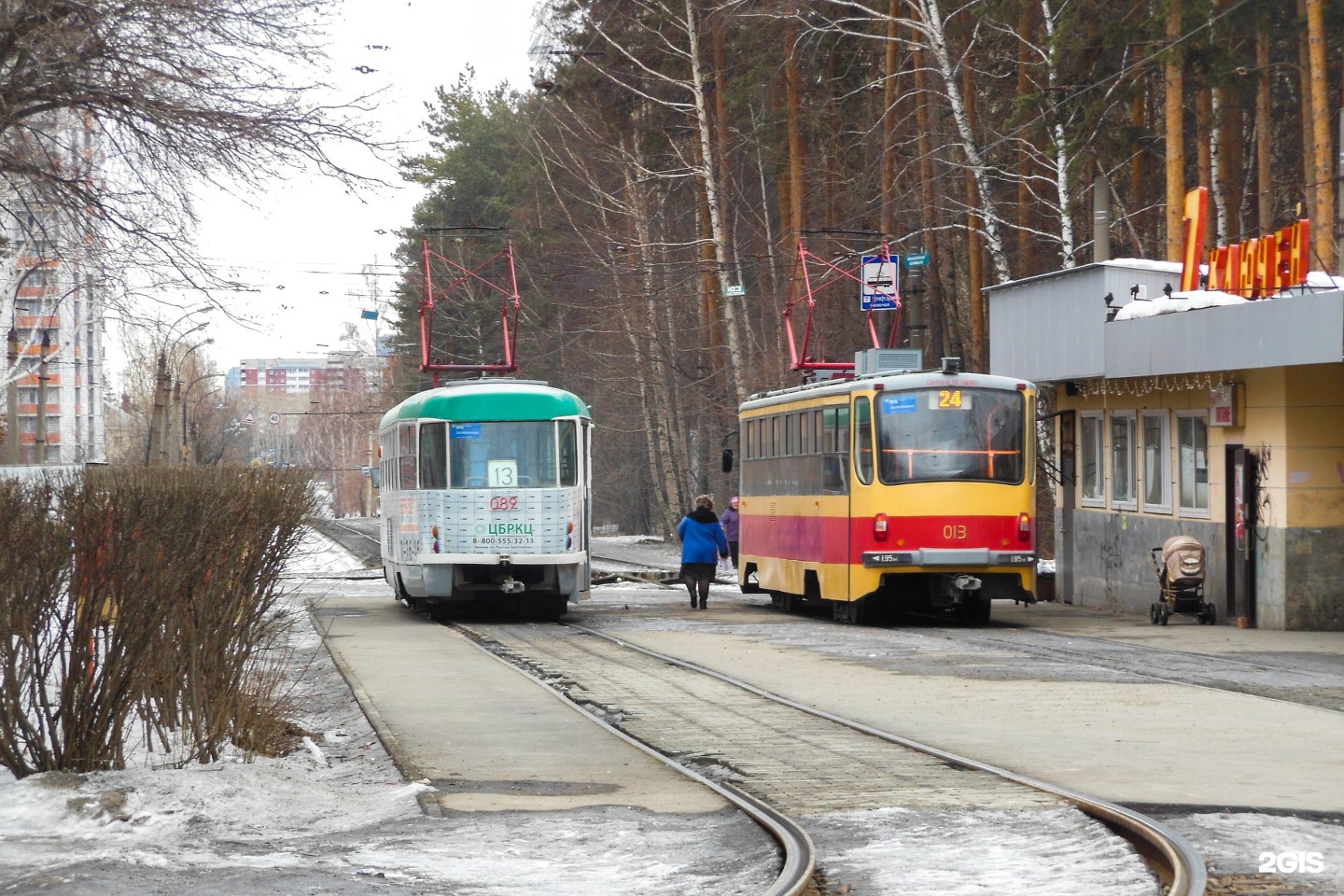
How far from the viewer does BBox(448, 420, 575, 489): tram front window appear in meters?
23.0

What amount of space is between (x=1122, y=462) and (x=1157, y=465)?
1.18m

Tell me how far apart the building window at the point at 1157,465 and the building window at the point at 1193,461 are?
26 centimetres

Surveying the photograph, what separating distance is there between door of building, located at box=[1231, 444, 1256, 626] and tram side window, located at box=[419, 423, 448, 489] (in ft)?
31.6

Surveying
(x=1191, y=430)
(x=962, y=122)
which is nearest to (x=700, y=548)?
(x=1191, y=430)

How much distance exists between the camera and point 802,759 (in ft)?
34.3

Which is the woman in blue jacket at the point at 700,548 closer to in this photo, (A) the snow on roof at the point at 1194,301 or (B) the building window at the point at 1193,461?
(A) the snow on roof at the point at 1194,301

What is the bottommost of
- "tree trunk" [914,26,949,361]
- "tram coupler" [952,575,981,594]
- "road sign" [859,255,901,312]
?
"tram coupler" [952,575,981,594]

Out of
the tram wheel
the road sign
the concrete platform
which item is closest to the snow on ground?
the concrete platform

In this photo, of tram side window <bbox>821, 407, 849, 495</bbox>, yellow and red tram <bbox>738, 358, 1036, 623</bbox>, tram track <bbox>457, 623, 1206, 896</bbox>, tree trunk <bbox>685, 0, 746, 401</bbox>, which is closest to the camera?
tram track <bbox>457, 623, 1206, 896</bbox>

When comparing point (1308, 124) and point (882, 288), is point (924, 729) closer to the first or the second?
point (882, 288)

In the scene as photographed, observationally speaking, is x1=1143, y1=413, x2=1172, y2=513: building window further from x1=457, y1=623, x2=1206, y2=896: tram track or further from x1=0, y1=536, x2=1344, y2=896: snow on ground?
x1=0, y1=536, x2=1344, y2=896: snow on ground

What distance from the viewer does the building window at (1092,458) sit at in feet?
83.0

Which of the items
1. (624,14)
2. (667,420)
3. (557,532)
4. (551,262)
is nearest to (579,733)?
(557,532)

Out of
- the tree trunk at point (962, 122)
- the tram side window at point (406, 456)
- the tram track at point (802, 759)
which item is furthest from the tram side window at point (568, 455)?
the tree trunk at point (962, 122)
